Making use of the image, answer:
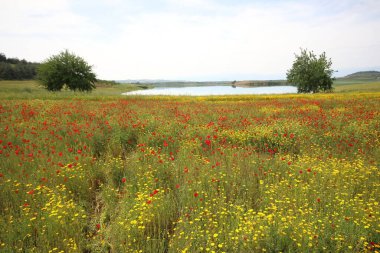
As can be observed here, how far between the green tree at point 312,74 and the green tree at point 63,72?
42468 mm

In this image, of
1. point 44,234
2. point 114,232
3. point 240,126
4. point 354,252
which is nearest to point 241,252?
point 354,252

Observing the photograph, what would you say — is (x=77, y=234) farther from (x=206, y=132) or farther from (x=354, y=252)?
(x=206, y=132)

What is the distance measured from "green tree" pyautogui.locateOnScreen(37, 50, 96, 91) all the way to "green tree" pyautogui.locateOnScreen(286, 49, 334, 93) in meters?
42.5

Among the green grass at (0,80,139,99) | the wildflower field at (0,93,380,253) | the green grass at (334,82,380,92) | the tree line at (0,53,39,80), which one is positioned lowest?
the wildflower field at (0,93,380,253)

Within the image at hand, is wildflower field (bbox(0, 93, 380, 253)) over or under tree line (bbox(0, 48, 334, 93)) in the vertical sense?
under

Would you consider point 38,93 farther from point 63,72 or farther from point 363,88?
point 363,88

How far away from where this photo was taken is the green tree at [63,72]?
38.9m

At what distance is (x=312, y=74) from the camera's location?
48.5 meters

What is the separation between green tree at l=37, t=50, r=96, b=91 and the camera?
38.9m

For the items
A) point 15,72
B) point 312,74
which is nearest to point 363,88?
point 312,74

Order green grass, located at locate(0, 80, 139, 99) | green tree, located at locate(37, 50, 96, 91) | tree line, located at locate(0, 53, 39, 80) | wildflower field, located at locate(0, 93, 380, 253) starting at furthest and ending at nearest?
tree line, located at locate(0, 53, 39, 80), green tree, located at locate(37, 50, 96, 91), green grass, located at locate(0, 80, 139, 99), wildflower field, located at locate(0, 93, 380, 253)

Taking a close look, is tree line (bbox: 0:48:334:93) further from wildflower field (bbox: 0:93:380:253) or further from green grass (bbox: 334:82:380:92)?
wildflower field (bbox: 0:93:380:253)

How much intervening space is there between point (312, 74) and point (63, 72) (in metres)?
47.6

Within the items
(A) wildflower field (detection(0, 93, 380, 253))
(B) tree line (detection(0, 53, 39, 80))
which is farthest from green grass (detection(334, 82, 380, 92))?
(B) tree line (detection(0, 53, 39, 80))
